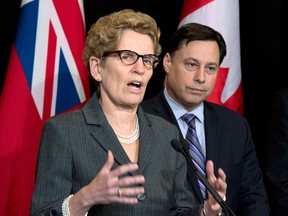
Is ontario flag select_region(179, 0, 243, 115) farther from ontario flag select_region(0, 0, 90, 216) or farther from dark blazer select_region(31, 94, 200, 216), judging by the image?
dark blazer select_region(31, 94, 200, 216)

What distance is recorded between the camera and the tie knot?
8.88ft

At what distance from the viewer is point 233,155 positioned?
8.73 feet

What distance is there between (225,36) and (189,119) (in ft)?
2.34

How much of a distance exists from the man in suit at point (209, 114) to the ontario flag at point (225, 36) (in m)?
0.37

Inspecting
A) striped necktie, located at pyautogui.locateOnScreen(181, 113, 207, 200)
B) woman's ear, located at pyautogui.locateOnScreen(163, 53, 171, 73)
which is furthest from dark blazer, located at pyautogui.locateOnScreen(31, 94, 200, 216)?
woman's ear, located at pyautogui.locateOnScreen(163, 53, 171, 73)

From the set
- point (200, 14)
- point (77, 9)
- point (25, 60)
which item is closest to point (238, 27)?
point (200, 14)

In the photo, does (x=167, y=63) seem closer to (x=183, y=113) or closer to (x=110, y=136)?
(x=183, y=113)

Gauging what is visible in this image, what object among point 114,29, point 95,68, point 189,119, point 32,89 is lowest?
point 189,119

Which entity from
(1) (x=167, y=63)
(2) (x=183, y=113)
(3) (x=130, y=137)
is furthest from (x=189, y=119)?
(3) (x=130, y=137)

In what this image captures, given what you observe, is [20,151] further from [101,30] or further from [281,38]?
[281,38]

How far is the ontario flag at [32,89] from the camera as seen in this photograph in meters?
2.75

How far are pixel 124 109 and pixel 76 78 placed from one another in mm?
993

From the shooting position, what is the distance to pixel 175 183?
196cm

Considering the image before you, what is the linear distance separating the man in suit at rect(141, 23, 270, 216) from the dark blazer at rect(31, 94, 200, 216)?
0.68 m
